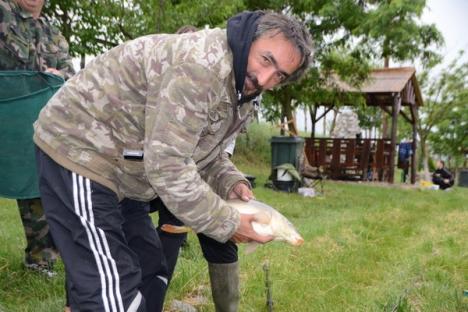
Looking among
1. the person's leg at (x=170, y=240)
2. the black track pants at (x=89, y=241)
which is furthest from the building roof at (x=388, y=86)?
the black track pants at (x=89, y=241)

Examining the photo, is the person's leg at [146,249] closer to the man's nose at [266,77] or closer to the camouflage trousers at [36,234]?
the man's nose at [266,77]

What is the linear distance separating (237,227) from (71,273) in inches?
24.9

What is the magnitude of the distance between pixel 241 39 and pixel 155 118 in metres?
0.40

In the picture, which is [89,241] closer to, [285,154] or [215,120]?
[215,120]

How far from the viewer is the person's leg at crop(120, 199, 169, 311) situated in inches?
88.7

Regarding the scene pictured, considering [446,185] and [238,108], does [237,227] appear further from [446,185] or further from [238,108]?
[446,185]

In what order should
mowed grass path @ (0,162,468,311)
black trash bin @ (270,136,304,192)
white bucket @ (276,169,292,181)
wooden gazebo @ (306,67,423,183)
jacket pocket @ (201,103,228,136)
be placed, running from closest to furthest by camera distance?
jacket pocket @ (201,103,228,136) < mowed grass path @ (0,162,468,311) < white bucket @ (276,169,292,181) < black trash bin @ (270,136,304,192) < wooden gazebo @ (306,67,423,183)

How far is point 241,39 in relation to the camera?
1641 mm

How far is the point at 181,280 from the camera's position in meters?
3.40

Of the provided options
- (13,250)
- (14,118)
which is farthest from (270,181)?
(14,118)

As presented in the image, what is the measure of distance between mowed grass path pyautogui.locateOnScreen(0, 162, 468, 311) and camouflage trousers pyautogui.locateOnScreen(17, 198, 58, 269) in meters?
0.13

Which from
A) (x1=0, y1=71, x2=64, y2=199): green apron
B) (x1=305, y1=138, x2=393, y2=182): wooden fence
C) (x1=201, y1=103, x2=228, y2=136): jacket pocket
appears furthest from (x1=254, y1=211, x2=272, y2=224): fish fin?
(x1=305, y1=138, x2=393, y2=182): wooden fence

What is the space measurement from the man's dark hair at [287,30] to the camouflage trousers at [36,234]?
2.28m

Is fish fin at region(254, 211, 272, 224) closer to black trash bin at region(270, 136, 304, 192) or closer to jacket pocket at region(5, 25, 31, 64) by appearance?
jacket pocket at region(5, 25, 31, 64)
